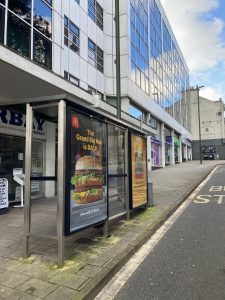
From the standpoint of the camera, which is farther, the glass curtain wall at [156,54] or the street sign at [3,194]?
the glass curtain wall at [156,54]

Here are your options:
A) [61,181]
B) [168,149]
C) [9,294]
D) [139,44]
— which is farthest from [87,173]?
[168,149]

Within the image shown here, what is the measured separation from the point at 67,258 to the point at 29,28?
8.82 meters

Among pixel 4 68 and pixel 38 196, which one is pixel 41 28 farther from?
pixel 38 196

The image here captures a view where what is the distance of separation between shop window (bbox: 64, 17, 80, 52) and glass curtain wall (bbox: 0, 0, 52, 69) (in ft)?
8.13

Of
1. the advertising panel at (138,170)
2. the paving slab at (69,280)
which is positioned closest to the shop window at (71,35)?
the advertising panel at (138,170)

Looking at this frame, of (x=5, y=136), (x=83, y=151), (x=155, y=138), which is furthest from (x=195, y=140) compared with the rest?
(x=83, y=151)

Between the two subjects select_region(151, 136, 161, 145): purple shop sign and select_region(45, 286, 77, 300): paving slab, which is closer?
select_region(45, 286, 77, 300): paving slab

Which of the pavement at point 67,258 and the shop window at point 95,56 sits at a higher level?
the shop window at point 95,56

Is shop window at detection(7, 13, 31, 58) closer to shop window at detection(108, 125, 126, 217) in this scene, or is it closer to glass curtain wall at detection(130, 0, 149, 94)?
shop window at detection(108, 125, 126, 217)

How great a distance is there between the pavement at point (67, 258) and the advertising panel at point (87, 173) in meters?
0.47

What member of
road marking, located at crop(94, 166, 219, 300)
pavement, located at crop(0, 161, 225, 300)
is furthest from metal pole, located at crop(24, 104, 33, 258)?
road marking, located at crop(94, 166, 219, 300)

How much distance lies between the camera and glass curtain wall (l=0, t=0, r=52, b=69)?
9.91 metres

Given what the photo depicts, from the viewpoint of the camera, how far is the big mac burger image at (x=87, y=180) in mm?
4809

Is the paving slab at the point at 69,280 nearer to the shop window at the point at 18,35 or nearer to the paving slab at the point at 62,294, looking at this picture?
the paving slab at the point at 62,294
